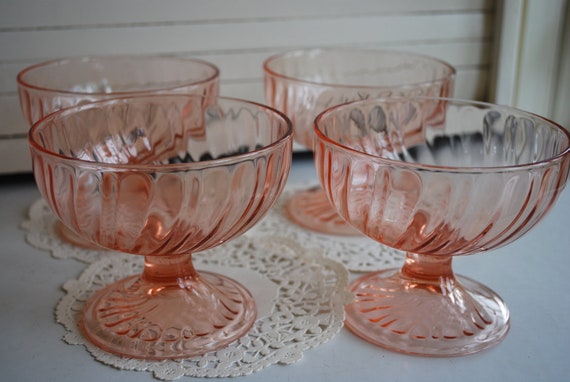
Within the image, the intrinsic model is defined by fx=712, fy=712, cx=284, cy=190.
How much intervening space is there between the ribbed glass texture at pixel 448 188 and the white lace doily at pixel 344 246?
0.39ft

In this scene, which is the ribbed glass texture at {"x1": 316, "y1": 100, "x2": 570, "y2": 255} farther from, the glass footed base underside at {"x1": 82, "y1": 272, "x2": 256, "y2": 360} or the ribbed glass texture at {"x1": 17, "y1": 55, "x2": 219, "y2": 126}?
the ribbed glass texture at {"x1": 17, "y1": 55, "x2": 219, "y2": 126}

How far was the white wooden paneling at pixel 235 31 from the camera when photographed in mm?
799

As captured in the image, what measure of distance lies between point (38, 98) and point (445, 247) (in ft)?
1.33

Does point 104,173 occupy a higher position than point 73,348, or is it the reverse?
point 104,173

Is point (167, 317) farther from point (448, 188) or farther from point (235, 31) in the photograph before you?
point (235, 31)

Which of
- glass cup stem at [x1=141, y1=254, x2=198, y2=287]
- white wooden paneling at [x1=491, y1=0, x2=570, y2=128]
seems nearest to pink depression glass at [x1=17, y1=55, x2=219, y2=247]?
glass cup stem at [x1=141, y1=254, x2=198, y2=287]

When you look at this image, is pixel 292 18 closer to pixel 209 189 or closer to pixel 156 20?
pixel 156 20

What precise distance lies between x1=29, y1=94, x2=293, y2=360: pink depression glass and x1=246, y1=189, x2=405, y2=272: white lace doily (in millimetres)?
112

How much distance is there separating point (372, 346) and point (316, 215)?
0.24m

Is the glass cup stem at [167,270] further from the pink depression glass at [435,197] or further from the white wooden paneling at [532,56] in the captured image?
the white wooden paneling at [532,56]

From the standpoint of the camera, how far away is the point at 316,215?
0.77 meters

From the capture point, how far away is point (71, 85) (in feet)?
2.58

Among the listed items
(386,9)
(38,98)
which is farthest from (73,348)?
(386,9)

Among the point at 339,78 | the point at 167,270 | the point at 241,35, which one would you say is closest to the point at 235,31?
the point at 241,35
